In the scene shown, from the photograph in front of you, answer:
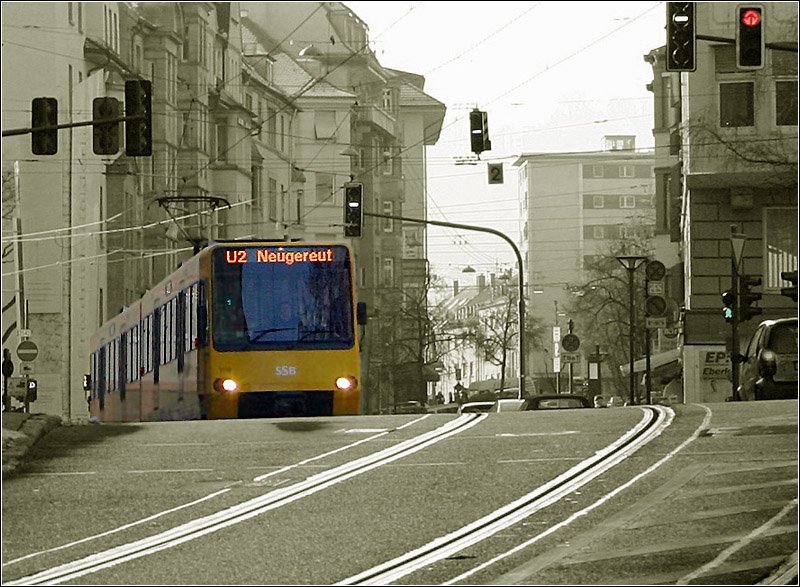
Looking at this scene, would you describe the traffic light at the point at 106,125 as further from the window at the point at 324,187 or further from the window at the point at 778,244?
the window at the point at 778,244

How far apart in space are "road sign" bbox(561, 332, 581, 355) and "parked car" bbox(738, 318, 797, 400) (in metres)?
1.58

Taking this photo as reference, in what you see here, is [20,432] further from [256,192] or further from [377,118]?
[377,118]

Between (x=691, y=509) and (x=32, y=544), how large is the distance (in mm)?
3957

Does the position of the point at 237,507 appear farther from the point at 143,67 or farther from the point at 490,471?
the point at 143,67

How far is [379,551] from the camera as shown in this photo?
1341 centimetres

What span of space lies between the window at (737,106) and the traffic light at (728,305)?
1.10 metres

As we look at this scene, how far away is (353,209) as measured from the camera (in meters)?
15.3

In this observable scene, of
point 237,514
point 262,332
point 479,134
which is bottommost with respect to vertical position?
point 237,514

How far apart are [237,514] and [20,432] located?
5.06 ft

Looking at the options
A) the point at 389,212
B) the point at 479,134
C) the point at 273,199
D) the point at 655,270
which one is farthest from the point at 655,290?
the point at 273,199

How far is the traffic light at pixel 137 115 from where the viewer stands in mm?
14797

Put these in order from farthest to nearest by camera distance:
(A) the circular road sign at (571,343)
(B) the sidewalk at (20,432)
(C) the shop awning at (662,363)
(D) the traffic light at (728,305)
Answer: (A) the circular road sign at (571,343) → (C) the shop awning at (662,363) → (D) the traffic light at (728,305) → (B) the sidewalk at (20,432)

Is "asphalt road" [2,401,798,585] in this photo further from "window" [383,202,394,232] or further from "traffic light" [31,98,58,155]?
"traffic light" [31,98,58,155]

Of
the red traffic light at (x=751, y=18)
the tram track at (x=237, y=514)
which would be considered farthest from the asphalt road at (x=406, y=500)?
the red traffic light at (x=751, y=18)
